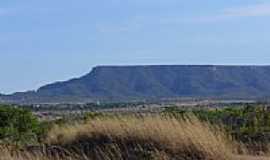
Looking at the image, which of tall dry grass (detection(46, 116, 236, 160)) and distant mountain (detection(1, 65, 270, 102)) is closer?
tall dry grass (detection(46, 116, 236, 160))

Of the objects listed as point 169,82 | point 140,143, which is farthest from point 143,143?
point 169,82

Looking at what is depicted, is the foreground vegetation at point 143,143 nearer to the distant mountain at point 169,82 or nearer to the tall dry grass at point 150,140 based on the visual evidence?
the tall dry grass at point 150,140

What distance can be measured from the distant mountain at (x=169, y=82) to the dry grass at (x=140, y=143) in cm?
13031

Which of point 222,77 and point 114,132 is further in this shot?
point 222,77

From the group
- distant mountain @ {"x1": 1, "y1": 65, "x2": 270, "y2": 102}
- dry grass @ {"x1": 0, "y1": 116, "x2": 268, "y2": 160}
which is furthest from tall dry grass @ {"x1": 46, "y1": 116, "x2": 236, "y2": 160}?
distant mountain @ {"x1": 1, "y1": 65, "x2": 270, "y2": 102}

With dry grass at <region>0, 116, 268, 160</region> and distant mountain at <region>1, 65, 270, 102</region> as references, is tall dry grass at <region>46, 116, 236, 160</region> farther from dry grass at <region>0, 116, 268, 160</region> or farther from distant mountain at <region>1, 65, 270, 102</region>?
distant mountain at <region>1, 65, 270, 102</region>

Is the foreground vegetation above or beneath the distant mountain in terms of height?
above

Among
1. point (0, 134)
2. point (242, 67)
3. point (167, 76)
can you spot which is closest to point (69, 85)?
point (167, 76)

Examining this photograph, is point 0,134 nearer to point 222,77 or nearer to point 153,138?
point 153,138

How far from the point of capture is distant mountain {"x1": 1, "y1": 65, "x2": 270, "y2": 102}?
496ft

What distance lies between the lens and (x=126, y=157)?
1482 cm

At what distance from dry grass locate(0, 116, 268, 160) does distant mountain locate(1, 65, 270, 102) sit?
5130 inches

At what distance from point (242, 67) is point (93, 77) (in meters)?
30.4

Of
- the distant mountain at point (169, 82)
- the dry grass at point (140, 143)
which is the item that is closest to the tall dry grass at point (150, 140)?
the dry grass at point (140, 143)
